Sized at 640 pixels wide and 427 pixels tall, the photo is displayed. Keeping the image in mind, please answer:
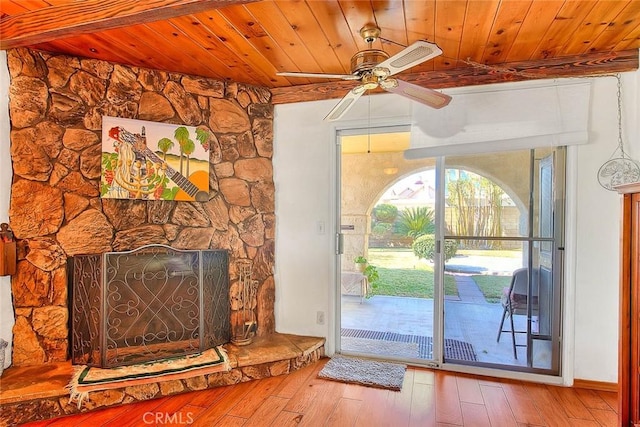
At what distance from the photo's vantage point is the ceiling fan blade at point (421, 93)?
1.89m

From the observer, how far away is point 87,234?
2514 mm

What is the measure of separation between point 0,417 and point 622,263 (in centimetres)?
370

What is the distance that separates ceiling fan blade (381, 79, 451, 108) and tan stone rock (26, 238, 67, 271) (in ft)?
8.71

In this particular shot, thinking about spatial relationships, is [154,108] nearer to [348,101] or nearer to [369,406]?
[348,101]

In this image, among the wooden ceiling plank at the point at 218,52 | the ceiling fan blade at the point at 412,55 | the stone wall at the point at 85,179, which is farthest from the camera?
the stone wall at the point at 85,179

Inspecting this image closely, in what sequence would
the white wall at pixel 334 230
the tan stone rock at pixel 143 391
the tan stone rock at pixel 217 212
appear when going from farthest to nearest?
the tan stone rock at pixel 217 212 → the white wall at pixel 334 230 → the tan stone rock at pixel 143 391

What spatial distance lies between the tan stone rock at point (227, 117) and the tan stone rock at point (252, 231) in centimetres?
86

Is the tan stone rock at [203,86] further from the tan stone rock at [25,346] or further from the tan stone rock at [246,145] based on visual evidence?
the tan stone rock at [25,346]

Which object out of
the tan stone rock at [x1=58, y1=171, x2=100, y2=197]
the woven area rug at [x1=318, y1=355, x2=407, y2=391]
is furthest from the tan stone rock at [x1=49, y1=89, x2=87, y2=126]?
the woven area rug at [x1=318, y1=355, x2=407, y2=391]

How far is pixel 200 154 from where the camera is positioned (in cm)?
287

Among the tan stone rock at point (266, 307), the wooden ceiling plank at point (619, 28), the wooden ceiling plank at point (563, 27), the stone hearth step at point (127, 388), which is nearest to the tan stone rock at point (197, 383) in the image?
the stone hearth step at point (127, 388)

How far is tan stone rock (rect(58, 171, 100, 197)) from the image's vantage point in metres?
2.48

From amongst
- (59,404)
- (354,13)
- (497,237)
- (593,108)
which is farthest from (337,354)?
(593,108)

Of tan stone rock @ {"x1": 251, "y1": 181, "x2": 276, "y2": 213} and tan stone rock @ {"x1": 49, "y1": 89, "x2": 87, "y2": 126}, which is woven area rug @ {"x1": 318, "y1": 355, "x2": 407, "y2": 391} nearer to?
tan stone rock @ {"x1": 251, "y1": 181, "x2": 276, "y2": 213}
